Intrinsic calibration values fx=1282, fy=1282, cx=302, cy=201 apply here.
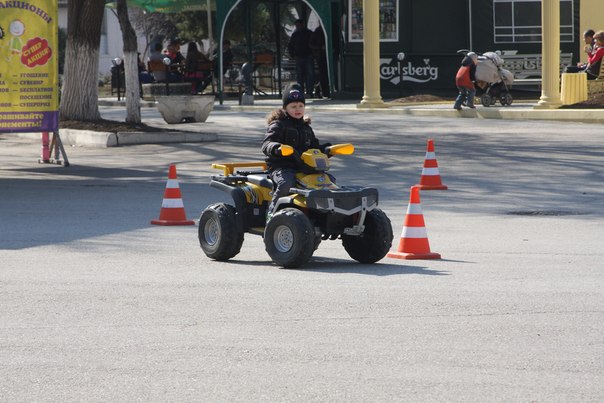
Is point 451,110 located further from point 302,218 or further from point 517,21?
point 302,218

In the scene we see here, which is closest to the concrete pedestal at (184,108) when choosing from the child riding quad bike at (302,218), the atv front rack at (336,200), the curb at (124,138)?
the curb at (124,138)

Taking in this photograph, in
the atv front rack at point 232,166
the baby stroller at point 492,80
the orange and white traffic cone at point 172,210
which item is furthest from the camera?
the baby stroller at point 492,80

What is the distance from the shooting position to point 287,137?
34.2 feet

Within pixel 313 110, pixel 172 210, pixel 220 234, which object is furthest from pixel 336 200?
pixel 313 110

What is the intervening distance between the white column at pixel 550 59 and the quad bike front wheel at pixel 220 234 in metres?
16.6

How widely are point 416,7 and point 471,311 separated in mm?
25312

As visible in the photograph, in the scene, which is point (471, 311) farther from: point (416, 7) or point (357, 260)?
point (416, 7)

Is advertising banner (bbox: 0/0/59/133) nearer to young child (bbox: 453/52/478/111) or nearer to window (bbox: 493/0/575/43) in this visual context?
young child (bbox: 453/52/478/111)

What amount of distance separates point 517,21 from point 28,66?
16885 millimetres

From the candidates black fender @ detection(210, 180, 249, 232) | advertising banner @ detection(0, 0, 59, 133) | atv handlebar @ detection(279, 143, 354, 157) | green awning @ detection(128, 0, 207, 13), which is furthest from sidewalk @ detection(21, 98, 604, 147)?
atv handlebar @ detection(279, 143, 354, 157)

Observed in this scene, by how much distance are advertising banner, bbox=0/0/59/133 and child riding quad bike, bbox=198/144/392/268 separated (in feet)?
26.9

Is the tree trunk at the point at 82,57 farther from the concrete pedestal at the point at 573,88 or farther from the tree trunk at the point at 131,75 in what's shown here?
the concrete pedestal at the point at 573,88

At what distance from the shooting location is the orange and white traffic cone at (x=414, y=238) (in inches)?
415

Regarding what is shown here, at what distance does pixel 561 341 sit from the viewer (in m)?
7.09
